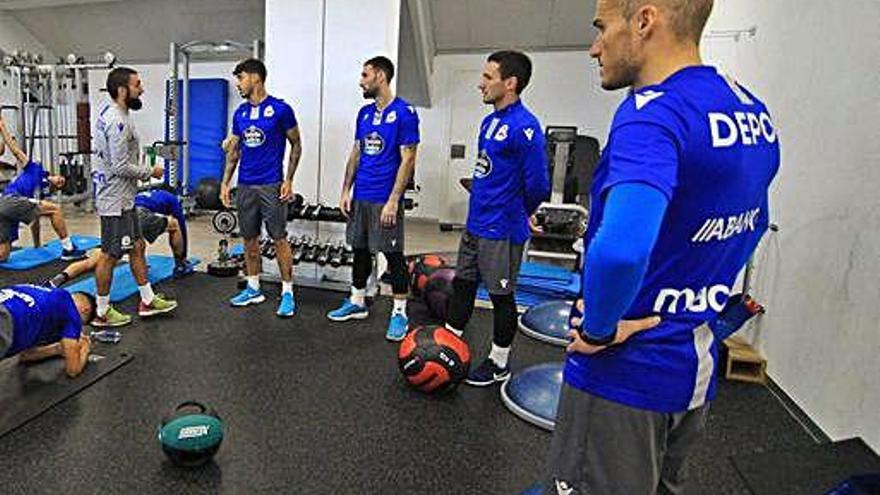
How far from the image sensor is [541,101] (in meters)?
7.24

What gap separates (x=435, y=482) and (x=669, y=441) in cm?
112

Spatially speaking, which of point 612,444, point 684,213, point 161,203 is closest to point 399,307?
point 161,203

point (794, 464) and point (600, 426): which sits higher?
point (600, 426)

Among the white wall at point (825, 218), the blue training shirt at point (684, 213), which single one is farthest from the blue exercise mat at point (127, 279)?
the white wall at point (825, 218)

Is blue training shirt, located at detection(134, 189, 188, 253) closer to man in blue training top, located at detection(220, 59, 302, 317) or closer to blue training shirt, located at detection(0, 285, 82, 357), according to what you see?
man in blue training top, located at detection(220, 59, 302, 317)

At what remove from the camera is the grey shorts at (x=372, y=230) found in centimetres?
328

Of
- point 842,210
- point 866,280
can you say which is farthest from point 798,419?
point 842,210

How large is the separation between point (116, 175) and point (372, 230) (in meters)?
1.45

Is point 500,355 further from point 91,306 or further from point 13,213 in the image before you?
point 13,213

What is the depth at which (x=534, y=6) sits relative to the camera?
21.1 ft

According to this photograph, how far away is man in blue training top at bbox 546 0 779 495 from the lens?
771 mm

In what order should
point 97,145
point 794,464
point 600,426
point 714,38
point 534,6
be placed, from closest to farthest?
1. point 600,426
2. point 794,464
3. point 97,145
4. point 714,38
5. point 534,6

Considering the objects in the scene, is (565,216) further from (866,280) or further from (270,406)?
(270,406)

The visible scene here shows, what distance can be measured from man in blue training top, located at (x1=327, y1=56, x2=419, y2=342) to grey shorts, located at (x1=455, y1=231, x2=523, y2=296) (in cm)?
76
